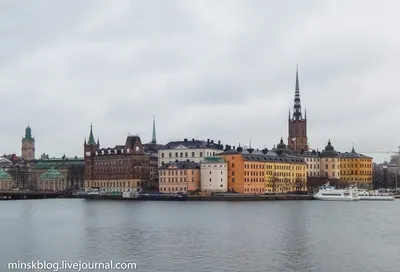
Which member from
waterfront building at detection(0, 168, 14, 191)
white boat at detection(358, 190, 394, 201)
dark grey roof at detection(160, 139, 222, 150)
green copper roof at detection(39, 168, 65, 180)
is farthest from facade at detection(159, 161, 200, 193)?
waterfront building at detection(0, 168, 14, 191)

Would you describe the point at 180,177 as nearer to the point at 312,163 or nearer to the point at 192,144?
the point at 192,144

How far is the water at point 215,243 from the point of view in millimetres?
30281

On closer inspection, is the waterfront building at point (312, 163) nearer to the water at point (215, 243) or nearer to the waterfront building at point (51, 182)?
the waterfront building at point (51, 182)

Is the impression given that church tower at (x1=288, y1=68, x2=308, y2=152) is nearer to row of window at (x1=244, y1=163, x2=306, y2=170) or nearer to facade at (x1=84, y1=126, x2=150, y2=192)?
row of window at (x1=244, y1=163, x2=306, y2=170)

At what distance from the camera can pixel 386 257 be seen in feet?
106

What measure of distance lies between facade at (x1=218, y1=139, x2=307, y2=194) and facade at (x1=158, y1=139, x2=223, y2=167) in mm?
4412

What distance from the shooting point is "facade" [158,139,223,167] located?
11541 cm

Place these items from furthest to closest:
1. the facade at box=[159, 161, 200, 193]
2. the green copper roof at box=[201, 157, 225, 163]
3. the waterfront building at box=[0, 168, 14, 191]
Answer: the waterfront building at box=[0, 168, 14, 191] < the facade at box=[159, 161, 200, 193] < the green copper roof at box=[201, 157, 225, 163]

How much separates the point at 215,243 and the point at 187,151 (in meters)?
80.0

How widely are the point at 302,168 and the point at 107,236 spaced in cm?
8314

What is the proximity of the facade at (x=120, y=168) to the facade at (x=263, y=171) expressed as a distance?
1543cm

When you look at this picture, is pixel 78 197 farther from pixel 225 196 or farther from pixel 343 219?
pixel 343 219

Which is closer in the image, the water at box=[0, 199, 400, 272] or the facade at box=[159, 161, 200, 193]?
the water at box=[0, 199, 400, 272]

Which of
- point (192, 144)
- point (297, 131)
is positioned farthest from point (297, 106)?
point (192, 144)
